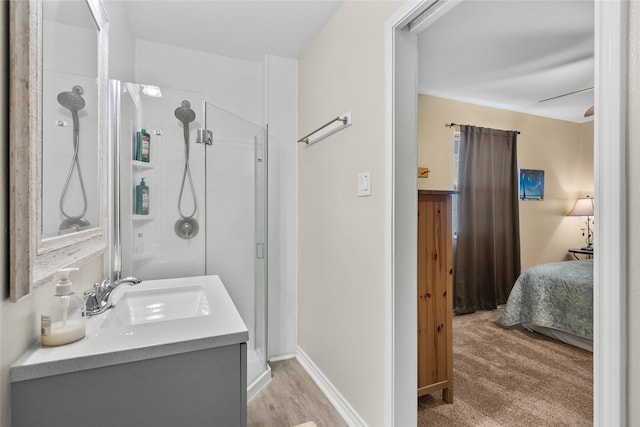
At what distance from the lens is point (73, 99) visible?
1055 mm

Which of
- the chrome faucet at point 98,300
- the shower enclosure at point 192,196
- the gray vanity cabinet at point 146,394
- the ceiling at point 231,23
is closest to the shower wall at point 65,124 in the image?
the chrome faucet at point 98,300

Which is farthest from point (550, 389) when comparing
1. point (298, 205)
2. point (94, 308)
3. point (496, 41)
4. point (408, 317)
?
point (94, 308)

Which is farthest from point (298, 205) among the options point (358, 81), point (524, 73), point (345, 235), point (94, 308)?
point (524, 73)

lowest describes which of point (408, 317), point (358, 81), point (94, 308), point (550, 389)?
point (550, 389)

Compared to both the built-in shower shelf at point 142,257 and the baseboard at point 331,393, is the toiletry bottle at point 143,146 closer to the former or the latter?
the built-in shower shelf at point 142,257

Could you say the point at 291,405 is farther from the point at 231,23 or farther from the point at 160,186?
the point at 231,23

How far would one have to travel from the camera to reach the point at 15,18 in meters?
0.71

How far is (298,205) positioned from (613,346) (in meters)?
2.27

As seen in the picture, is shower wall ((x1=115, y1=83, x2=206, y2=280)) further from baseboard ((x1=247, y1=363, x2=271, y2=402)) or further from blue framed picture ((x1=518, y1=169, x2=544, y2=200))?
blue framed picture ((x1=518, y1=169, x2=544, y2=200))

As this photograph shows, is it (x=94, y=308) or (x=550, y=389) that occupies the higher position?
(x=94, y=308)

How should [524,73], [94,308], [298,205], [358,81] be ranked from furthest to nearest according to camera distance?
[524,73] → [298,205] → [358,81] → [94,308]

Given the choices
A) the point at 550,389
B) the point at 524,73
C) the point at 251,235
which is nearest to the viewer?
the point at 550,389

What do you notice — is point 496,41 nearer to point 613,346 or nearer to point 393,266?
point 393,266

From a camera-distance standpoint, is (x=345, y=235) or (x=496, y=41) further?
(x=496, y=41)
